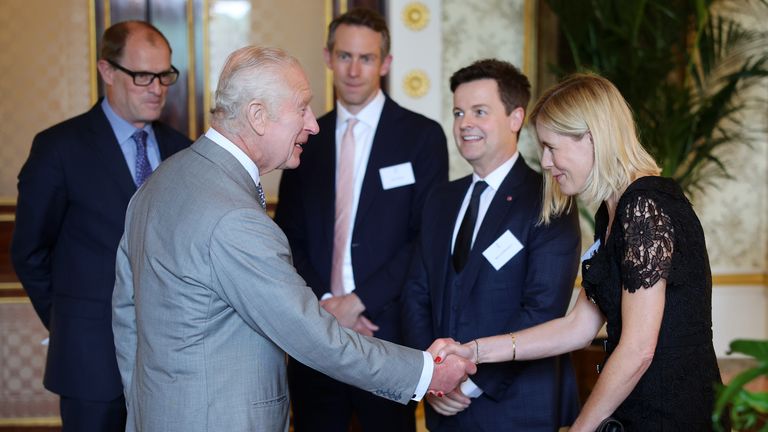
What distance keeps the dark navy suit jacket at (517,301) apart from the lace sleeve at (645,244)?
2.15ft

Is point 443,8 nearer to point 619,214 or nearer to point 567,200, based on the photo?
point 567,200

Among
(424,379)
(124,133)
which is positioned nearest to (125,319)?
(424,379)

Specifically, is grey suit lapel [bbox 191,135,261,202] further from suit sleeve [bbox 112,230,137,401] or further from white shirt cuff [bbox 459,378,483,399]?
white shirt cuff [bbox 459,378,483,399]

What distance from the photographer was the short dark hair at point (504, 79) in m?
2.89

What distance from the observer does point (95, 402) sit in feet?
9.77

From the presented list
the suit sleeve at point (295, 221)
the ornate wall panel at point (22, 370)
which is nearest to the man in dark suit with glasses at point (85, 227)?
the suit sleeve at point (295, 221)

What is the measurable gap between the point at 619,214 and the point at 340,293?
1471 mm

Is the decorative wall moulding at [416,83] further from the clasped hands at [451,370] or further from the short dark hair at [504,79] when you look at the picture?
the clasped hands at [451,370]

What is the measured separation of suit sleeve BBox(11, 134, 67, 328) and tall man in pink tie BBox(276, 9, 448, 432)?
0.86 metres

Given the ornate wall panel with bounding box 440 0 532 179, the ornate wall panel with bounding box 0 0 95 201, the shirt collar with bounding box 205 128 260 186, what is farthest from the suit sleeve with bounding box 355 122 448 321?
the ornate wall panel with bounding box 0 0 95 201

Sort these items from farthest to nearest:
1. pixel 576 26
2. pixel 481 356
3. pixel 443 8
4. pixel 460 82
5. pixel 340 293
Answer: pixel 443 8, pixel 576 26, pixel 340 293, pixel 460 82, pixel 481 356

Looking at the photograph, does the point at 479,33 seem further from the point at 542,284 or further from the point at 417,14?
the point at 542,284

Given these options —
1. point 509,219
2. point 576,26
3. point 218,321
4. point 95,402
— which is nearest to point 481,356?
point 509,219

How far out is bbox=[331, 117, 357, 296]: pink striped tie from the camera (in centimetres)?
331
